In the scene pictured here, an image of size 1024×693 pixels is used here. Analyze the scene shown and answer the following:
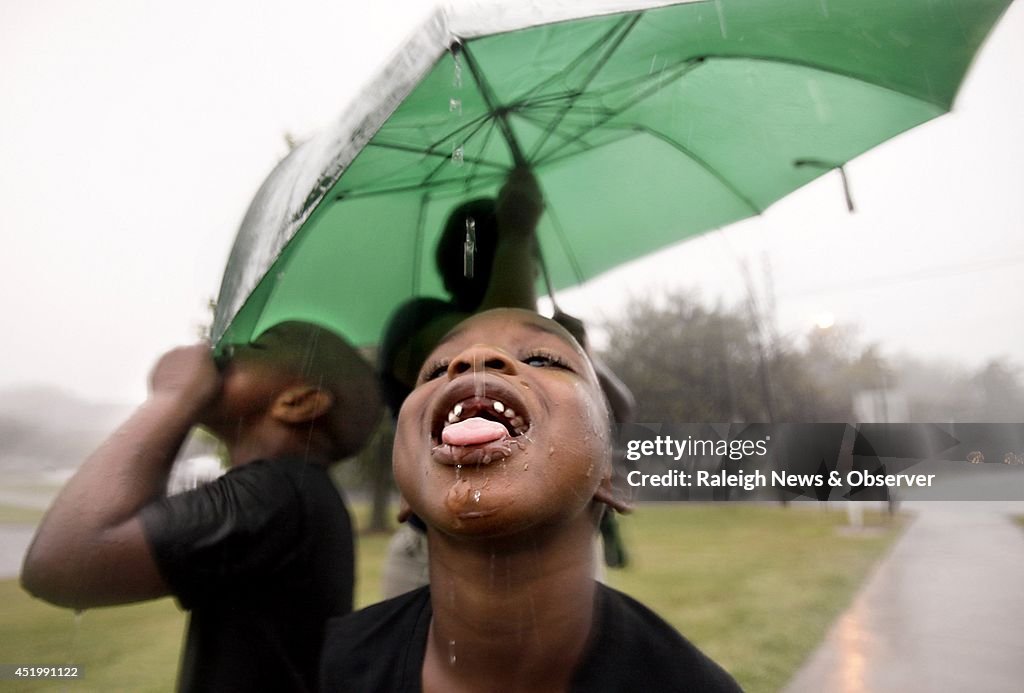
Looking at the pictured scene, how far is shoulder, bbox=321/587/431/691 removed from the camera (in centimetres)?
147

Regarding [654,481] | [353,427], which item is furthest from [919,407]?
[353,427]

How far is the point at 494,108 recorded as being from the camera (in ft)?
4.94

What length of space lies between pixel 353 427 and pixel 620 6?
101cm

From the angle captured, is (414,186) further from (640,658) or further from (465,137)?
(640,658)

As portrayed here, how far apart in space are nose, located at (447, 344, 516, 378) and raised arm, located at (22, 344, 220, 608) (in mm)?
610

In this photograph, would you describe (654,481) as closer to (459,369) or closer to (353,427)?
(459,369)

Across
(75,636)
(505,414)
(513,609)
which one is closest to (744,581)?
(513,609)

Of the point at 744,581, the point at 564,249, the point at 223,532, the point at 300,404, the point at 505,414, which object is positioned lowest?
the point at 744,581

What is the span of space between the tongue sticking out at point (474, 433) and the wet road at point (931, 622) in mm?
830

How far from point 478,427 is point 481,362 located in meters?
0.13

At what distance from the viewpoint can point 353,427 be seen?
1667 mm

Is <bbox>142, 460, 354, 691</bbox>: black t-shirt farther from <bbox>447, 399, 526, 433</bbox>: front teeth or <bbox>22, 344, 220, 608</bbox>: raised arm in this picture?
<bbox>447, 399, 526, 433</bbox>: front teeth
